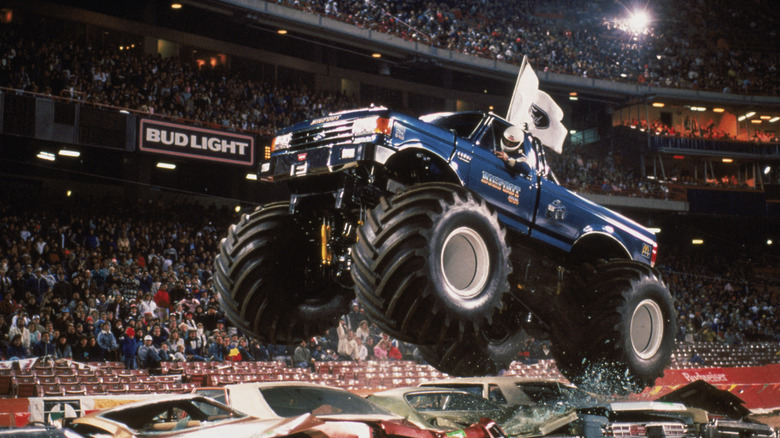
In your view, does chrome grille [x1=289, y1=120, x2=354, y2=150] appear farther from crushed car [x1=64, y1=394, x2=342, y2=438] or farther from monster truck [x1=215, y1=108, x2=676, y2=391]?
crushed car [x1=64, y1=394, x2=342, y2=438]

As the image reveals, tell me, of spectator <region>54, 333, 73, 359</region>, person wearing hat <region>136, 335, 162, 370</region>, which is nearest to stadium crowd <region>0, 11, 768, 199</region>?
spectator <region>54, 333, 73, 359</region>

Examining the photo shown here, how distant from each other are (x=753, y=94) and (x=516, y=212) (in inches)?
1598

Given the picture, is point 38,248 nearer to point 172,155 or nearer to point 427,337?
point 172,155

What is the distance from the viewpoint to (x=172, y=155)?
22891 millimetres

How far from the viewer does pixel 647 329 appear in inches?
372

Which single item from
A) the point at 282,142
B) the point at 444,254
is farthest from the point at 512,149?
the point at 282,142

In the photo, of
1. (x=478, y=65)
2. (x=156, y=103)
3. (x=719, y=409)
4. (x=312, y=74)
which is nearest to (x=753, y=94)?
(x=478, y=65)

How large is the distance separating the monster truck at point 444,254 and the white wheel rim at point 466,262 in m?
0.01

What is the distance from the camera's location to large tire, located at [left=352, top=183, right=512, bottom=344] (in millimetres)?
6316

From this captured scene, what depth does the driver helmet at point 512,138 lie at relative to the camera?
792cm

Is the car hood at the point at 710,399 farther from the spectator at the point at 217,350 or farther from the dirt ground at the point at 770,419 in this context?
the spectator at the point at 217,350

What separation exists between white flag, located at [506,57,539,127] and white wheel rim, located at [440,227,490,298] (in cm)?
287

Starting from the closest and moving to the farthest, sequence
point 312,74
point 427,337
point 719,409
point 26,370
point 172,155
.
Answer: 1. point 427,337
2. point 719,409
3. point 26,370
4. point 172,155
5. point 312,74

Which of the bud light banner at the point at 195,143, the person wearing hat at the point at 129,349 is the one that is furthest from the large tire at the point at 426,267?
the bud light banner at the point at 195,143
